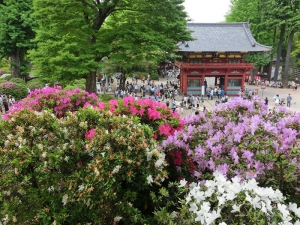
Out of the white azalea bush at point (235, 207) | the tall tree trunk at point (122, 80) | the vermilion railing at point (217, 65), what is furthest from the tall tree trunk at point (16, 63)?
the white azalea bush at point (235, 207)

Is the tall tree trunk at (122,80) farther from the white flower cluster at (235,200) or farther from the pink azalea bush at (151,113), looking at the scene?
the white flower cluster at (235,200)

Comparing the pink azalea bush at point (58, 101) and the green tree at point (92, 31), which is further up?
the green tree at point (92, 31)

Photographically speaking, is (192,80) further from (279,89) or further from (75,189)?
(75,189)

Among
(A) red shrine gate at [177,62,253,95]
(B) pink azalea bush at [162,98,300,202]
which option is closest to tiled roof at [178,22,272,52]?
(A) red shrine gate at [177,62,253,95]

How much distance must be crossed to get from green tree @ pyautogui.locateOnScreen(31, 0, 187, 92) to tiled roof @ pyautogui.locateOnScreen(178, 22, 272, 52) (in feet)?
42.3

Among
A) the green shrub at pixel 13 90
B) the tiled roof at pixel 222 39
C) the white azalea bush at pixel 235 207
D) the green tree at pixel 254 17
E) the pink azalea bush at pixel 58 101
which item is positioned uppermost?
the green tree at pixel 254 17

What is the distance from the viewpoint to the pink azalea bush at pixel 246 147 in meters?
3.58

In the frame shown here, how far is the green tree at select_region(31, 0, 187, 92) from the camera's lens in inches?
478

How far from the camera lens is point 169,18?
42.4ft

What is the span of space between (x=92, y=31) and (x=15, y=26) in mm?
13565

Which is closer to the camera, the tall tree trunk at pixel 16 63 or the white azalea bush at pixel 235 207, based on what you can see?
the white azalea bush at pixel 235 207

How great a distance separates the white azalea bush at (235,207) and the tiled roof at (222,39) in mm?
23797

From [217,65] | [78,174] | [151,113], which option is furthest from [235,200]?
[217,65]

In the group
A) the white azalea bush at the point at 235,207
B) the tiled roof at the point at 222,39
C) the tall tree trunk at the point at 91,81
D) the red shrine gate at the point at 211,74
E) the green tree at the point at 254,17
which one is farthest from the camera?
the green tree at the point at 254,17
